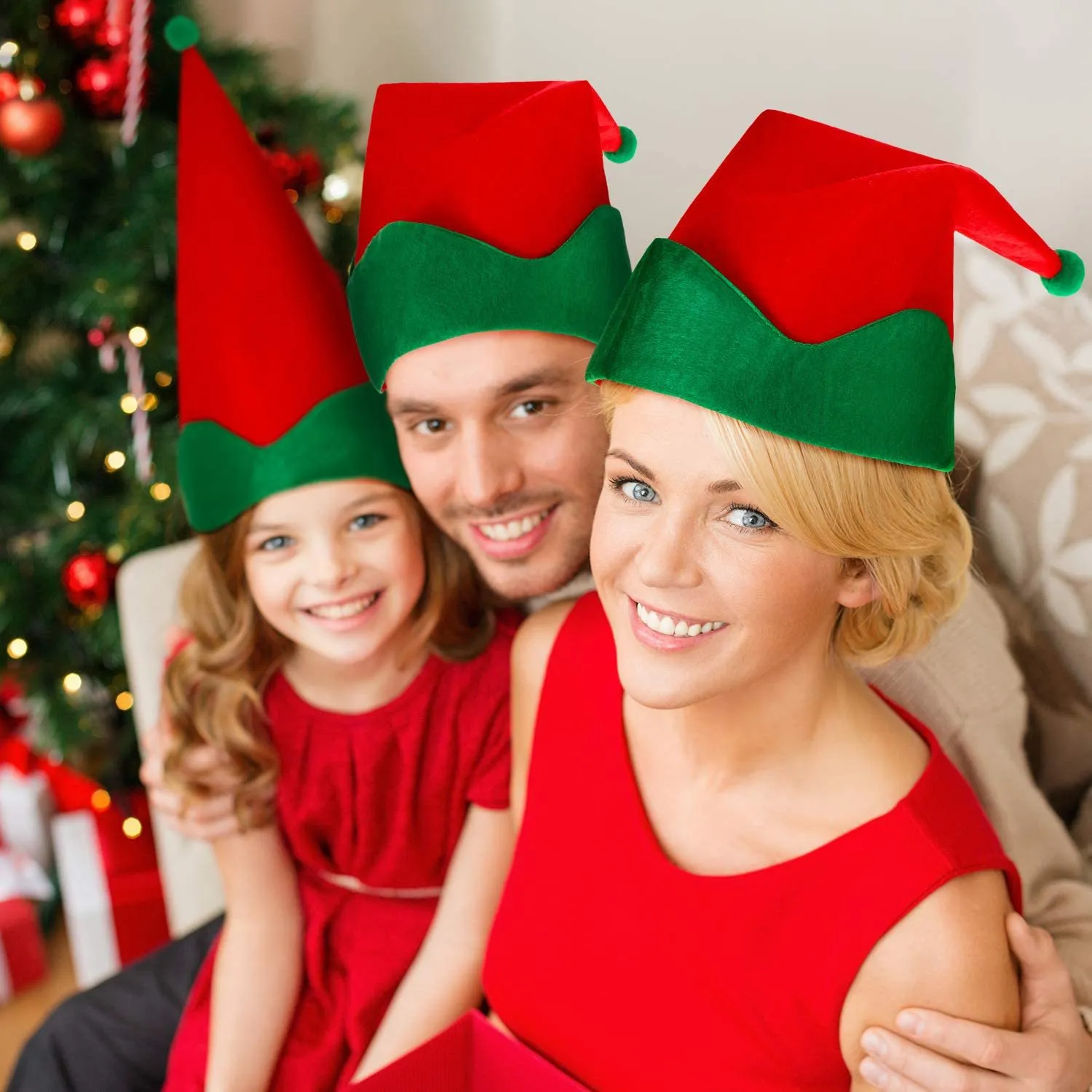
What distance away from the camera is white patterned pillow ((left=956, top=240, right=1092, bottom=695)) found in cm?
134

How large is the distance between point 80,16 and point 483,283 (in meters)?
1.17

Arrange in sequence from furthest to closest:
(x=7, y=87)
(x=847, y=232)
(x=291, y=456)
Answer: (x=7, y=87) → (x=291, y=456) → (x=847, y=232)

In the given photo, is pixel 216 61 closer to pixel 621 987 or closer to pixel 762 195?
pixel 762 195

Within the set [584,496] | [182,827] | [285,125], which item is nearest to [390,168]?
[584,496]

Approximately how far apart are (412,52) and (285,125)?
11.9 inches

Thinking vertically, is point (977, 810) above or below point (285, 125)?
below

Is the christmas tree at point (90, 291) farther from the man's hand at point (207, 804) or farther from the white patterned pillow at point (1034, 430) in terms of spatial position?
the white patterned pillow at point (1034, 430)

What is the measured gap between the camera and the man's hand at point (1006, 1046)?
0.90 meters

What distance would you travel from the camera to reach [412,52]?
6.27 ft

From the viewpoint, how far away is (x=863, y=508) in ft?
2.83

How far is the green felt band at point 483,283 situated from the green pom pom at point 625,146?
5 cm

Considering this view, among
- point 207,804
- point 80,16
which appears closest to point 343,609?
point 207,804

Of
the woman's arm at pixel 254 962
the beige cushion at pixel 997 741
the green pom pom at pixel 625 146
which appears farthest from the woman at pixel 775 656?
the woman's arm at pixel 254 962

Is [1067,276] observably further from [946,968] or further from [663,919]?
[663,919]
